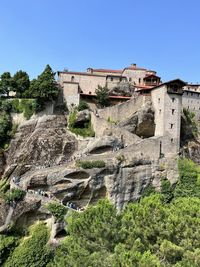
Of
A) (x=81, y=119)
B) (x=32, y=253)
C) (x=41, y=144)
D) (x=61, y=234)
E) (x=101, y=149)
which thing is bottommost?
(x=32, y=253)

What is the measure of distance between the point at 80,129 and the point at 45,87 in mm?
7503

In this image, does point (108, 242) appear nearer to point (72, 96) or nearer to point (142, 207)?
point (142, 207)

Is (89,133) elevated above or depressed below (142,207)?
above

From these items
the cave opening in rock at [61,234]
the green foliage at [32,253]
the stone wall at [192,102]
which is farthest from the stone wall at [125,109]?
the green foliage at [32,253]

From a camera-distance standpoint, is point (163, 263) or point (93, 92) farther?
point (93, 92)

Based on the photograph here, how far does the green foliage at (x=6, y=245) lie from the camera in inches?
1287

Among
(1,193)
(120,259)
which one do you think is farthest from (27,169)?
(120,259)

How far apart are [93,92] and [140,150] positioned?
17812mm

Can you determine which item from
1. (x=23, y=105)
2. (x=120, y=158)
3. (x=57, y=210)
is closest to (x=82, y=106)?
(x=23, y=105)

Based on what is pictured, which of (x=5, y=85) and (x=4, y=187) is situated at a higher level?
(x=5, y=85)

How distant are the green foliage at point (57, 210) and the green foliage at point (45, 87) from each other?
18.2 meters

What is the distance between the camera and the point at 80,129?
45562mm

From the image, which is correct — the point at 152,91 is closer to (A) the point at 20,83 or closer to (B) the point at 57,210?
(B) the point at 57,210

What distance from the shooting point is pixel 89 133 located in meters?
44.8
